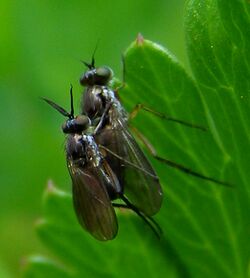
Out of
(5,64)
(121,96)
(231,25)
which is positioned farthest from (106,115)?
(5,64)

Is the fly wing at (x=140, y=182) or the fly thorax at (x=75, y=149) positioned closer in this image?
the fly wing at (x=140, y=182)

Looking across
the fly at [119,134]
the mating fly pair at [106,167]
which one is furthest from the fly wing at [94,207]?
the fly at [119,134]

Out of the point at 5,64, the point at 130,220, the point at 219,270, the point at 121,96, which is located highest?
the point at 5,64

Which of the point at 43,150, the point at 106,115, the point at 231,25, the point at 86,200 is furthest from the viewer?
the point at 43,150

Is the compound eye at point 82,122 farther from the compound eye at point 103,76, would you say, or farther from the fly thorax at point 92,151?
the compound eye at point 103,76

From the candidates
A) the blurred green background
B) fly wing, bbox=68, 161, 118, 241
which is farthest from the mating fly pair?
the blurred green background

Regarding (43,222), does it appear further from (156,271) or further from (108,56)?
(108,56)

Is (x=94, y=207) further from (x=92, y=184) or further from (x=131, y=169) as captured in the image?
(x=131, y=169)
